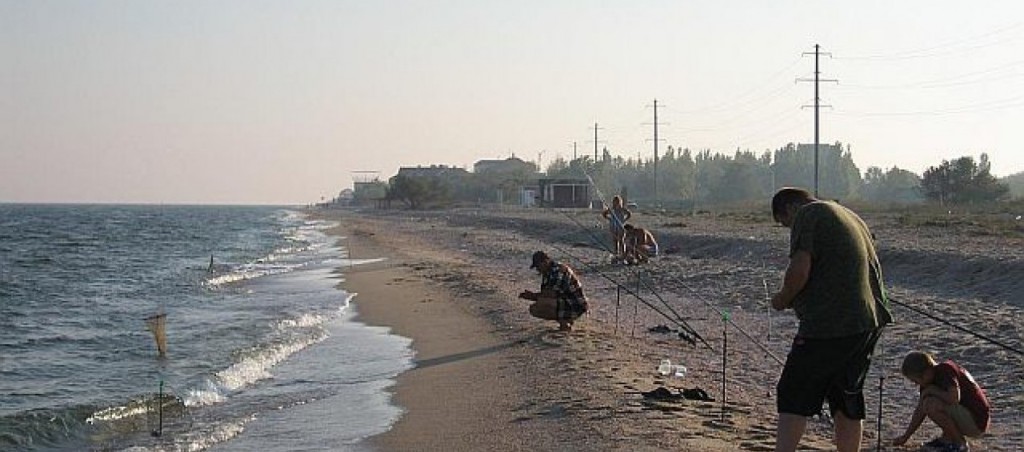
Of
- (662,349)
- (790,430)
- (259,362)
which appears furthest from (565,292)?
(790,430)

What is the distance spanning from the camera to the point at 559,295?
13.4 meters

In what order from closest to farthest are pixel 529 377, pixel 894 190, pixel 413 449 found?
pixel 413 449, pixel 529 377, pixel 894 190

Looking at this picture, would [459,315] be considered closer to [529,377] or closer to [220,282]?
[529,377]

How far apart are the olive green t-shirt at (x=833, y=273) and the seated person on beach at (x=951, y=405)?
4.80 feet

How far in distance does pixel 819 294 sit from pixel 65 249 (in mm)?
50757

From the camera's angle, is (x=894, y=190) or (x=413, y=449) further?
(x=894, y=190)

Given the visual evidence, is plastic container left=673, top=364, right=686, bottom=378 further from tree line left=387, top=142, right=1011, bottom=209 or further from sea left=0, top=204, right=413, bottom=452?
tree line left=387, top=142, right=1011, bottom=209

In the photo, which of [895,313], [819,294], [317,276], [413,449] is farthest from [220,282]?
[819,294]

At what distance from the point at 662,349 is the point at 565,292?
156 cm

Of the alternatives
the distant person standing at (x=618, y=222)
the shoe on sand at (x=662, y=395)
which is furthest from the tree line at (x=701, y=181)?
the shoe on sand at (x=662, y=395)

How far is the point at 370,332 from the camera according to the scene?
52.8ft

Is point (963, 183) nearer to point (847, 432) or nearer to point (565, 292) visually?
point (565, 292)

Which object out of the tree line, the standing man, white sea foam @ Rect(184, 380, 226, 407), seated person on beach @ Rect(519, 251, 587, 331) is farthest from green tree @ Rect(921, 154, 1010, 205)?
the standing man

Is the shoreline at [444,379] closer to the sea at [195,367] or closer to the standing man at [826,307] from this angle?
the sea at [195,367]
